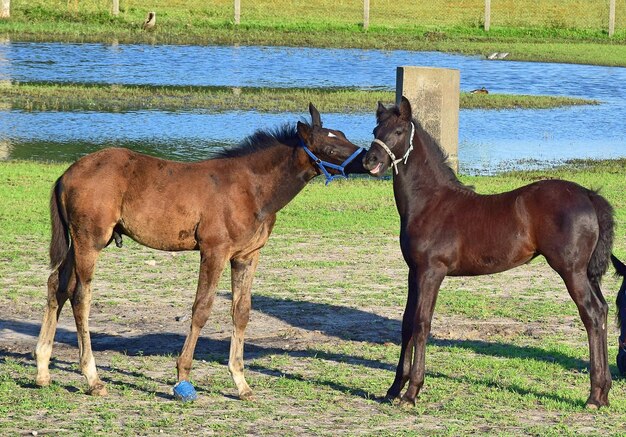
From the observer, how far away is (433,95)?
19.4 m

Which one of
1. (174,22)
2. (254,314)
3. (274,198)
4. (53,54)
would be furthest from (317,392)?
(174,22)

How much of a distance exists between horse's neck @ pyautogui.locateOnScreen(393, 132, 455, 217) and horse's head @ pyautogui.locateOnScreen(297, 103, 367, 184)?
0.32m

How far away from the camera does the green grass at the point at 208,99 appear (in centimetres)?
2656

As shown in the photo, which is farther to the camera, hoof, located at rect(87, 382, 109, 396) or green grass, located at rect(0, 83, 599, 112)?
green grass, located at rect(0, 83, 599, 112)

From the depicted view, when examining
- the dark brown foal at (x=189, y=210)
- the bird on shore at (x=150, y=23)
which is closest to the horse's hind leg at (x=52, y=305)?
the dark brown foal at (x=189, y=210)

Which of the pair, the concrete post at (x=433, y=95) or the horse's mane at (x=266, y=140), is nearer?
the horse's mane at (x=266, y=140)

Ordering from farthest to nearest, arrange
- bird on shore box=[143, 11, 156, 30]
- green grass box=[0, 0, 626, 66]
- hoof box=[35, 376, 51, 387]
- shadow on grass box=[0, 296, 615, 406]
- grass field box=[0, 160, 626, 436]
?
bird on shore box=[143, 11, 156, 30], green grass box=[0, 0, 626, 66], shadow on grass box=[0, 296, 615, 406], hoof box=[35, 376, 51, 387], grass field box=[0, 160, 626, 436]

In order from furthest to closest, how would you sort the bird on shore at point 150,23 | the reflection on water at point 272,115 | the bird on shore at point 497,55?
the bird on shore at point 150,23 → the bird on shore at point 497,55 → the reflection on water at point 272,115

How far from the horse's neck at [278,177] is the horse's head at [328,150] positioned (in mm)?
134

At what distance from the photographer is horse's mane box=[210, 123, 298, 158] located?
8891 mm

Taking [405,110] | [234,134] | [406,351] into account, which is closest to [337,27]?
[234,134]

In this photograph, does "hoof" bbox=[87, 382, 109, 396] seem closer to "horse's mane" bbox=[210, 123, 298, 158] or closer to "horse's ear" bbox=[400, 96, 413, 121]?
"horse's mane" bbox=[210, 123, 298, 158]

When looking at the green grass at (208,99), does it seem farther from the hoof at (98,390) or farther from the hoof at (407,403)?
the hoof at (407,403)

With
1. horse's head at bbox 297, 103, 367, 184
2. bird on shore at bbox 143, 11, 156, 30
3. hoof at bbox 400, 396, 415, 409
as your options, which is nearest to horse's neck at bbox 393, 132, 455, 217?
horse's head at bbox 297, 103, 367, 184
